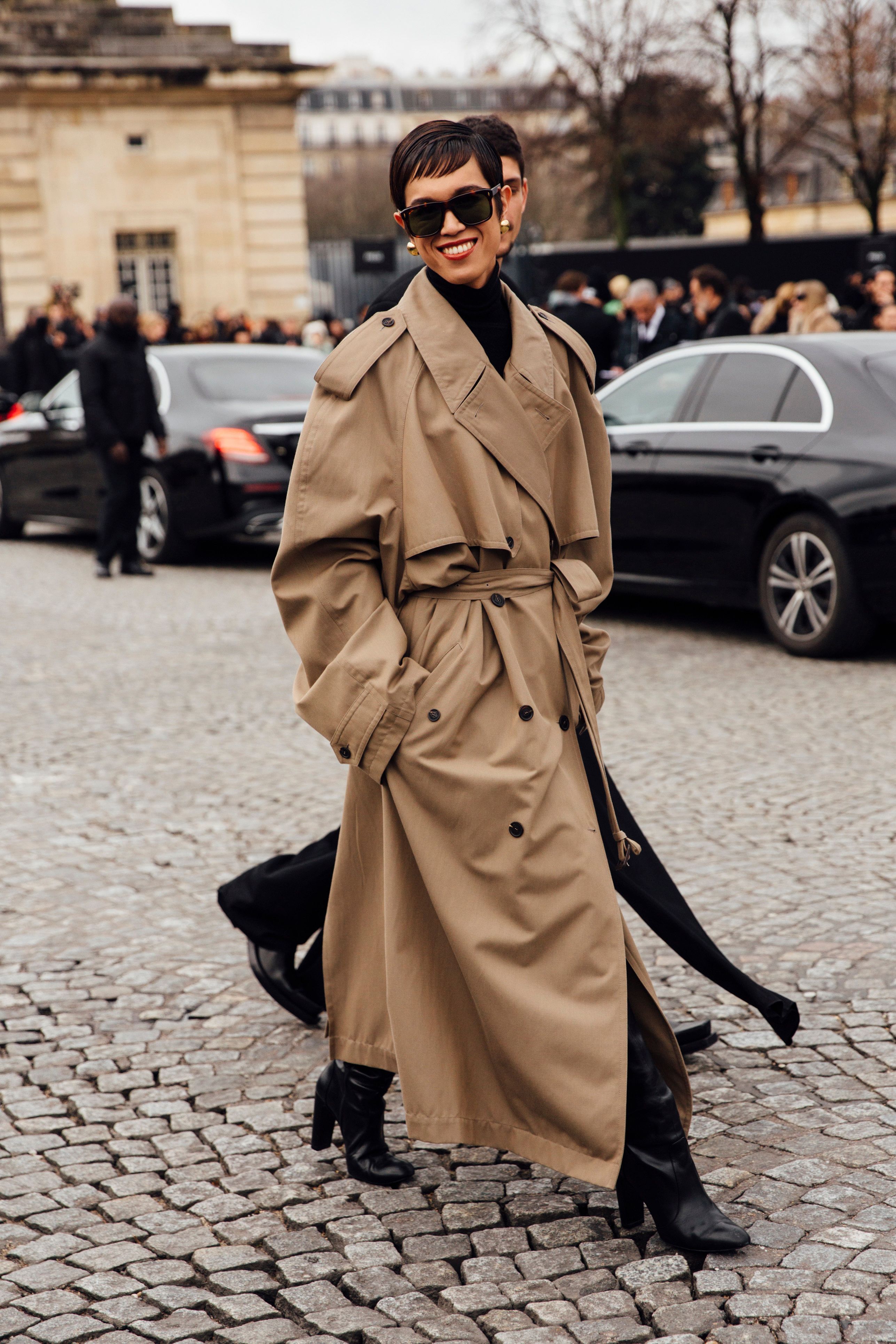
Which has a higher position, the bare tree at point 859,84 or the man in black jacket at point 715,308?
the bare tree at point 859,84

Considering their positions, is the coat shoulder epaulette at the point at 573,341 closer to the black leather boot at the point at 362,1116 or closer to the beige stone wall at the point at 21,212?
the black leather boot at the point at 362,1116

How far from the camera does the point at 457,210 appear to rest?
2807mm

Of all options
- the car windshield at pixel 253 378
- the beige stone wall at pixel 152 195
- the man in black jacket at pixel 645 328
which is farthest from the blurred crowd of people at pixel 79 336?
the beige stone wall at pixel 152 195

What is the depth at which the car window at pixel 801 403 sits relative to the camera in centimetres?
828

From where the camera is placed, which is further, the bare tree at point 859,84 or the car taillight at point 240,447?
the bare tree at point 859,84

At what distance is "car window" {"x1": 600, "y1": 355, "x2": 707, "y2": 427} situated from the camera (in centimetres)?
927

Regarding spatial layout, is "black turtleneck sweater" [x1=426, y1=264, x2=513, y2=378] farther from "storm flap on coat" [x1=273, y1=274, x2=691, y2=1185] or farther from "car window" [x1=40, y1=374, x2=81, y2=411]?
"car window" [x1=40, y1=374, x2=81, y2=411]

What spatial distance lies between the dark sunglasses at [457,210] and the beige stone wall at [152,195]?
108 feet

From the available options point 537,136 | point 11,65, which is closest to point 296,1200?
point 11,65

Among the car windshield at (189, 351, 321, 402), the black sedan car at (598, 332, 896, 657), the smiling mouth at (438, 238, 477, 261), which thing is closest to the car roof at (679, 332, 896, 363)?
the black sedan car at (598, 332, 896, 657)

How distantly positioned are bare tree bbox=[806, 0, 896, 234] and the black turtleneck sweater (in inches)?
1295

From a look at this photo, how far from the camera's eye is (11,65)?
109 feet

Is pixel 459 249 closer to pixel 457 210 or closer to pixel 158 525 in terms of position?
pixel 457 210

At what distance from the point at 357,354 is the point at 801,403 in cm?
594
